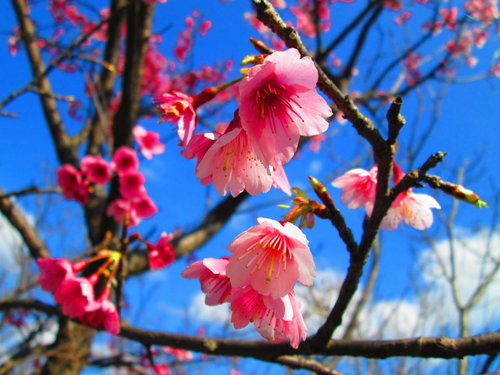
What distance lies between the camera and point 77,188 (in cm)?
292

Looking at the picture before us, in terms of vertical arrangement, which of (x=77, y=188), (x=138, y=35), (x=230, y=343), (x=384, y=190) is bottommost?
(x=230, y=343)

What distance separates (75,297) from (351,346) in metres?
1.26

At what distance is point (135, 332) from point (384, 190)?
1210mm

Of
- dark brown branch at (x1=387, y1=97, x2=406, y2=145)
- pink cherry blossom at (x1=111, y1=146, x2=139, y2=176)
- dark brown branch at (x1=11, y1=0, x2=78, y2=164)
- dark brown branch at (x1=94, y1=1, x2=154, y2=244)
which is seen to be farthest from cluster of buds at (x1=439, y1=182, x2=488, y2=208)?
dark brown branch at (x1=11, y1=0, x2=78, y2=164)

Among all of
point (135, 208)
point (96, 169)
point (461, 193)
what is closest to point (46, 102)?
point (96, 169)

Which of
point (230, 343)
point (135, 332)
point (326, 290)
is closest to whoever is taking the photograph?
point (230, 343)

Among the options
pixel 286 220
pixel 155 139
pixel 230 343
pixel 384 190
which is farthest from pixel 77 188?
pixel 384 190

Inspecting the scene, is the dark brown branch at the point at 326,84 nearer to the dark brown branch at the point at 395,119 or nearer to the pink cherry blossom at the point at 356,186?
the dark brown branch at the point at 395,119

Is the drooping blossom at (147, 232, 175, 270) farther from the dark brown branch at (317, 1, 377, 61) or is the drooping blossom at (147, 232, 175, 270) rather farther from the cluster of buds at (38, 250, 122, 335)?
the dark brown branch at (317, 1, 377, 61)

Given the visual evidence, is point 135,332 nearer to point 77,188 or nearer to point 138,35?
point 77,188

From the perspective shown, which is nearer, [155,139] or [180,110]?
[180,110]

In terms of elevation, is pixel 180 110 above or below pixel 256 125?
above

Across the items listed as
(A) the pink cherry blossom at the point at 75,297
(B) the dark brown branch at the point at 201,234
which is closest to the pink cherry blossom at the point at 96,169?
(B) the dark brown branch at the point at 201,234

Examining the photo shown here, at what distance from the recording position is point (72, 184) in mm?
2957
